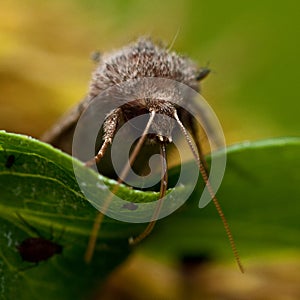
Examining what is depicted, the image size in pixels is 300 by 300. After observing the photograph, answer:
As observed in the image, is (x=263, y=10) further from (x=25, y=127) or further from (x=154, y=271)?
(x=154, y=271)

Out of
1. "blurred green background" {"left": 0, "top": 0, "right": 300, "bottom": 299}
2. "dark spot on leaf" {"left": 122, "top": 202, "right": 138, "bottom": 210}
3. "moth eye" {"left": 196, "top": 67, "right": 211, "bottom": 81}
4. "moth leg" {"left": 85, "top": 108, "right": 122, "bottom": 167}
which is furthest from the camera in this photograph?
"blurred green background" {"left": 0, "top": 0, "right": 300, "bottom": 299}

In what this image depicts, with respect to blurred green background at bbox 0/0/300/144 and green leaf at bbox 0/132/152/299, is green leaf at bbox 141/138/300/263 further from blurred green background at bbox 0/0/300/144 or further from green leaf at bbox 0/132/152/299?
blurred green background at bbox 0/0/300/144

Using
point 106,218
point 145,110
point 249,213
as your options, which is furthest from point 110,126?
point 249,213

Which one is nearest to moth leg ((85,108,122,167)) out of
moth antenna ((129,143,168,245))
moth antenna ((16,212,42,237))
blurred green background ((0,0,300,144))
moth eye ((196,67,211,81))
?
moth antenna ((129,143,168,245))

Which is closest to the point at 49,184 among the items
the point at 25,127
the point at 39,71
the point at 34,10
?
the point at 25,127

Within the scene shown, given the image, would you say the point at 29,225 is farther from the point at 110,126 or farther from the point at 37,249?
the point at 110,126

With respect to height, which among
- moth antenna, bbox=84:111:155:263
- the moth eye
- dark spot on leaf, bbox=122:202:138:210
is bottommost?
dark spot on leaf, bbox=122:202:138:210
